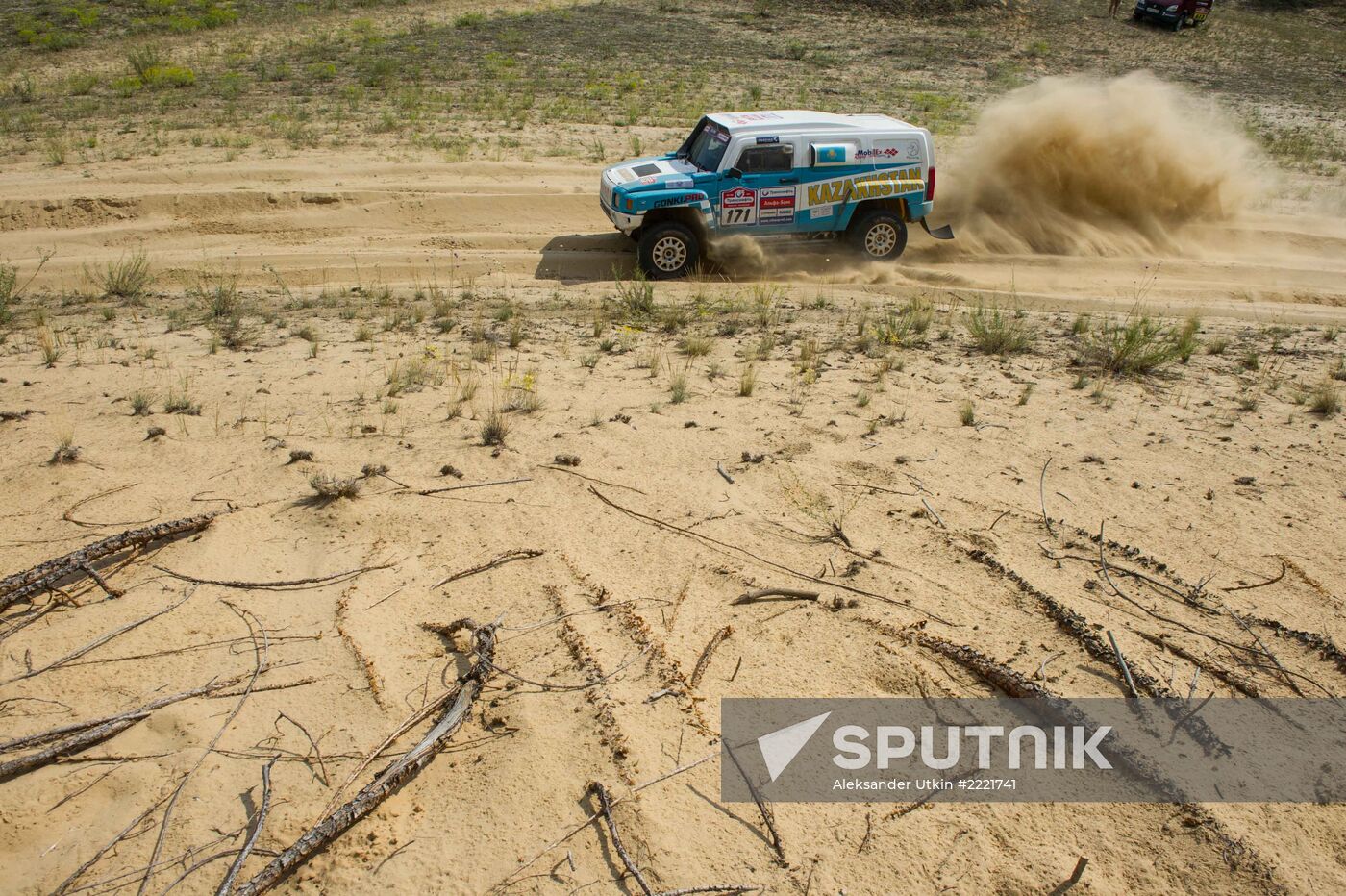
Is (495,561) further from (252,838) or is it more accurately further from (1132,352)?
(1132,352)

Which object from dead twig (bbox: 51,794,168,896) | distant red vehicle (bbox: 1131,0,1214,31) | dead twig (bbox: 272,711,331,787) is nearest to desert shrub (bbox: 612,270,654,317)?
dead twig (bbox: 272,711,331,787)

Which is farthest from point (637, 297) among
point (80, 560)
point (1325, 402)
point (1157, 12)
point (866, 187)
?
point (1157, 12)

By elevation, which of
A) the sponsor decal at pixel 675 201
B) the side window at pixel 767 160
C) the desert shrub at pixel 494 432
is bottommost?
the desert shrub at pixel 494 432

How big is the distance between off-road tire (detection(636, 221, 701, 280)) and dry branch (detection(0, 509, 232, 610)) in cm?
697

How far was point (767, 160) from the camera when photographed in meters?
11.2

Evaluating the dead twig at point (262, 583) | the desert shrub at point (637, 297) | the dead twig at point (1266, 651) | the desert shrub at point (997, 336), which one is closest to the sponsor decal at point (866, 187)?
the desert shrub at point (637, 297)

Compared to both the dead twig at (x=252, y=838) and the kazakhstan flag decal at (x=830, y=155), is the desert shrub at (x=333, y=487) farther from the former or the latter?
the kazakhstan flag decal at (x=830, y=155)

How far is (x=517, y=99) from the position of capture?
20.7 metres

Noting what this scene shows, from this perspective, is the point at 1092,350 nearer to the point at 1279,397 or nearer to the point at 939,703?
the point at 1279,397

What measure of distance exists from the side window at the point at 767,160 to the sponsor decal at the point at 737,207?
26 cm

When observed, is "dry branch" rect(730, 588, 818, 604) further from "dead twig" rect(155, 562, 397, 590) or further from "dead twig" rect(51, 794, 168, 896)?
"dead twig" rect(51, 794, 168, 896)

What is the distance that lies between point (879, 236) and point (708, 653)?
9031mm

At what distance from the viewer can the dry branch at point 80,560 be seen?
4.29 meters

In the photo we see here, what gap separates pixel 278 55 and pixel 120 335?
62.4 ft
